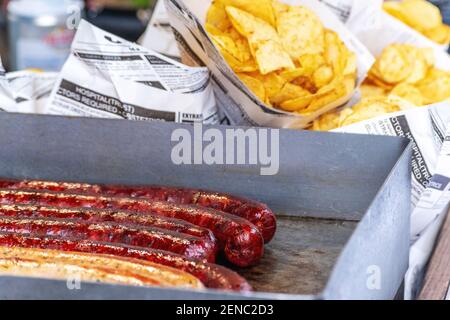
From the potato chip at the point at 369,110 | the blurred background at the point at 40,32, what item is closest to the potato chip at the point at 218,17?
the potato chip at the point at 369,110

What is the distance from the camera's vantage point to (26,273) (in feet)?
5.47

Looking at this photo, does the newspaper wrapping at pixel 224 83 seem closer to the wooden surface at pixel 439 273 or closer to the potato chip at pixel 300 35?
the potato chip at pixel 300 35

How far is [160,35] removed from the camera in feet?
9.64

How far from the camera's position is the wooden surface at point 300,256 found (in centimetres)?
189

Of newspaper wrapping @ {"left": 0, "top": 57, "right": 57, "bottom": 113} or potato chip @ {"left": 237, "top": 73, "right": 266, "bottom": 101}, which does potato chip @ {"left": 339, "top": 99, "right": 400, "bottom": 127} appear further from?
newspaper wrapping @ {"left": 0, "top": 57, "right": 57, "bottom": 113}

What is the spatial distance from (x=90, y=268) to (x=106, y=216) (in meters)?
0.34

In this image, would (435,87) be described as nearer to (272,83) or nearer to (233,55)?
(272,83)

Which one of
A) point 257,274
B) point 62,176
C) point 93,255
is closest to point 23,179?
point 62,176

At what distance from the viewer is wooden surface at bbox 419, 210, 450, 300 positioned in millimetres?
2092

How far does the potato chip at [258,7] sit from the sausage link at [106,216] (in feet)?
3.24

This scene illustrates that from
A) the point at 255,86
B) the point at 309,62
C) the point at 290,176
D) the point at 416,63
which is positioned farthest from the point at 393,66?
the point at 290,176
